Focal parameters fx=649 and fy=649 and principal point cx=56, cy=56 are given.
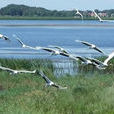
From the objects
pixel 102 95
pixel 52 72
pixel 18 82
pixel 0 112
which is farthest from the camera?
pixel 52 72

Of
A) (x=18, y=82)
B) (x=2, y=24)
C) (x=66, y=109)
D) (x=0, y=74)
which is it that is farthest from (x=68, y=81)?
(x=2, y=24)

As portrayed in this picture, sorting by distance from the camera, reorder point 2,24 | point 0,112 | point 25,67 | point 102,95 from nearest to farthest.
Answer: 1. point 0,112
2. point 102,95
3. point 25,67
4. point 2,24

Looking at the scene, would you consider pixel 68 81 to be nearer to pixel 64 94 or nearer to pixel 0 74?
pixel 0 74

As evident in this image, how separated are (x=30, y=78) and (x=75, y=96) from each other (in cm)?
838

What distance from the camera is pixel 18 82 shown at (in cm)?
2377

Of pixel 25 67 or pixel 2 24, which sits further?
pixel 2 24

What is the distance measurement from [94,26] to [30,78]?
11296 cm

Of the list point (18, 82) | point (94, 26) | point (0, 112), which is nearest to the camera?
point (0, 112)

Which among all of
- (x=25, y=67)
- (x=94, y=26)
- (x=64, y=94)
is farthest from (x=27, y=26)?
(x=64, y=94)

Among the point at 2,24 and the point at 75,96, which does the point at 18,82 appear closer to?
the point at 75,96

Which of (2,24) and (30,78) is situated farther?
(2,24)

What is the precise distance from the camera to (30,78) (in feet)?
80.0

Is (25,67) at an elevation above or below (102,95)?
below

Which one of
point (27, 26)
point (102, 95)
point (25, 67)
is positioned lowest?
point (27, 26)
